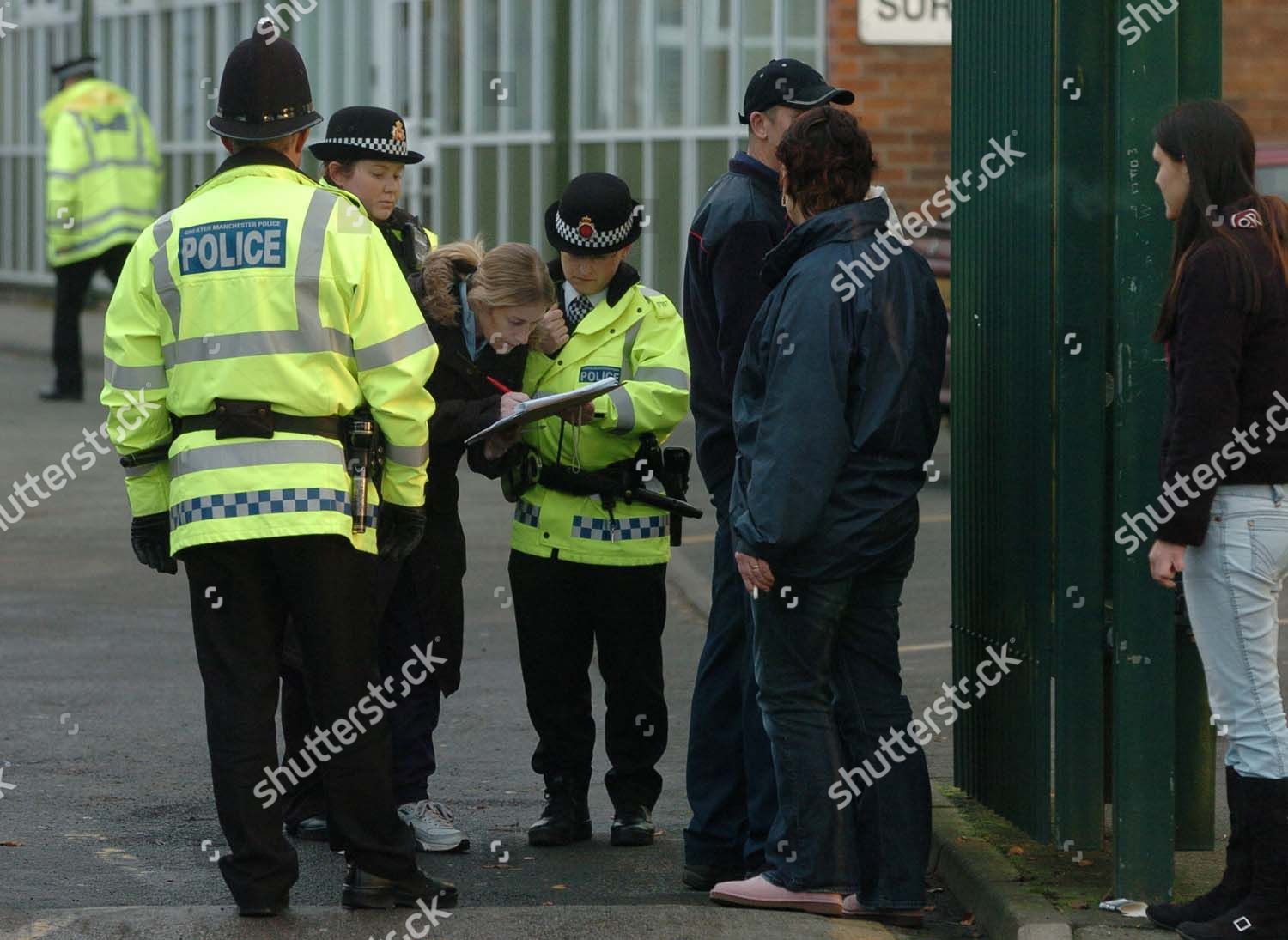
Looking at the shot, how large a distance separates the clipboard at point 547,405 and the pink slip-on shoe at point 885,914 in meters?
1.33

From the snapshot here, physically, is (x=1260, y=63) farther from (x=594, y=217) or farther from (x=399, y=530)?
(x=399, y=530)

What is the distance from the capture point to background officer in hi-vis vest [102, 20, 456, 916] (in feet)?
15.3

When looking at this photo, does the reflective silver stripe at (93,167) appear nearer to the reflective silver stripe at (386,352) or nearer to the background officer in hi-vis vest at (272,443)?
the background officer in hi-vis vest at (272,443)

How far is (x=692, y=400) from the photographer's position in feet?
17.9

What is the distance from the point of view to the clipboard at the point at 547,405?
205 inches

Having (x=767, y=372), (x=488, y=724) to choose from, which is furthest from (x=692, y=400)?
(x=488, y=724)

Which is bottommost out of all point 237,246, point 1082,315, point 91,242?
point 1082,315

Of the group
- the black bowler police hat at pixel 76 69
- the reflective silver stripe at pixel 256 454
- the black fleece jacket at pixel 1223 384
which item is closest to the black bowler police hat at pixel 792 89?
the black fleece jacket at pixel 1223 384

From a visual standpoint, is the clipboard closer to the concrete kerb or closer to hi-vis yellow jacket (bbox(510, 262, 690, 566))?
hi-vis yellow jacket (bbox(510, 262, 690, 566))

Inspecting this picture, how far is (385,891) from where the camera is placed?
493 cm

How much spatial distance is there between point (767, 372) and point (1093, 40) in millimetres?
1050

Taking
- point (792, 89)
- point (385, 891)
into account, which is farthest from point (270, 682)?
point (792, 89)

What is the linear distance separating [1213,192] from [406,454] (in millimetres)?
1811

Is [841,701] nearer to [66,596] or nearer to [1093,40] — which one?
[1093,40]
